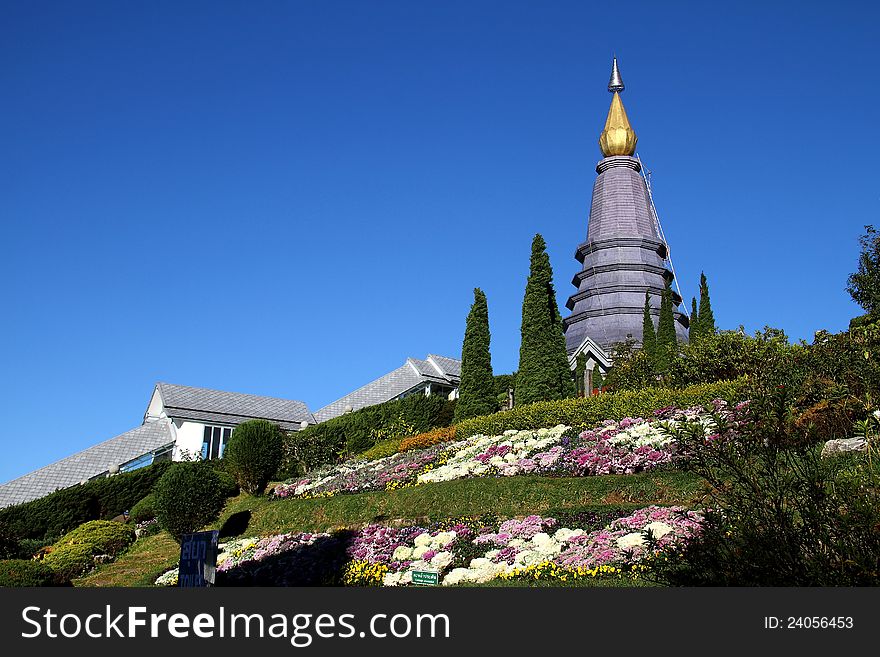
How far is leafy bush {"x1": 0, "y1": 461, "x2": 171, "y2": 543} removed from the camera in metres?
26.3

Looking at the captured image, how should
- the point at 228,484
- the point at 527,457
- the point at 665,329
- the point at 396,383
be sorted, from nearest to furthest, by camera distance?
the point at 527,457
the point at 228,484
the point at 665,329
the point at 396,383

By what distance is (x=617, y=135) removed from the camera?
62.0 meters

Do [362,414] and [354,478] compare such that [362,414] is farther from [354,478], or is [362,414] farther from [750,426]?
[750,426]

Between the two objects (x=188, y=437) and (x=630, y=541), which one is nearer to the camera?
(x=630, y=541)

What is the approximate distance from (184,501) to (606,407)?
1233 cm

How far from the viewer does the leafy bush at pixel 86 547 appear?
66.9ft

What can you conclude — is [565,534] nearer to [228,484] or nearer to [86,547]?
[86,547]

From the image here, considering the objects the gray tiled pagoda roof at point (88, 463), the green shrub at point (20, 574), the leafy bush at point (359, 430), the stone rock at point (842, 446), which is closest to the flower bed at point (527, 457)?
the stone rock at point (842, 446)

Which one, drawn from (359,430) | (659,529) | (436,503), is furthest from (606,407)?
(359,430)

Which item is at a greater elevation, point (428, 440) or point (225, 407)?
point (225, 407)

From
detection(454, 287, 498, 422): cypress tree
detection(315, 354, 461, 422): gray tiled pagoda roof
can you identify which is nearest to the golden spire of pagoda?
detection(315, 354, 461, 422): gray tiled pagoda roof

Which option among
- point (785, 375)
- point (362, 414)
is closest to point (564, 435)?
point (785, 375)
